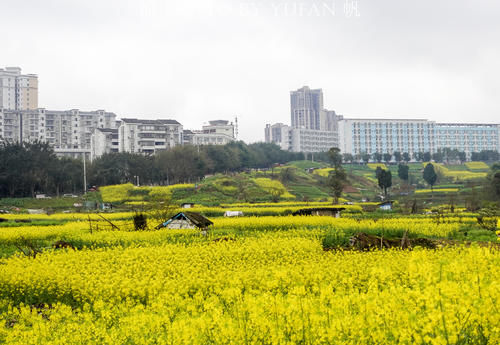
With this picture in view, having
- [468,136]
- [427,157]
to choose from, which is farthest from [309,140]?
[468,136]

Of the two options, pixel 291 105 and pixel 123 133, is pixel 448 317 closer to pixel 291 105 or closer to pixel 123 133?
pixel 123 133

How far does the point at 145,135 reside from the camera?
91.6 meters

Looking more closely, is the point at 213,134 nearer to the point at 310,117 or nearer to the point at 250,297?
the point at 310,117

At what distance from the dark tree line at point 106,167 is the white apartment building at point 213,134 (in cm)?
2769

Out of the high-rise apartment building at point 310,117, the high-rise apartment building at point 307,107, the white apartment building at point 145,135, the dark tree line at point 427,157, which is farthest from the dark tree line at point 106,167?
the high-rise apartment building at point 307,107

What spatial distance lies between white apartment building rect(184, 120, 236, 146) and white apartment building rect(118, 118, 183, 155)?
14.2m

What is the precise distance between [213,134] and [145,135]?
85.5 ft

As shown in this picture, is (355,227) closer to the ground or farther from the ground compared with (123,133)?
closer to the ground

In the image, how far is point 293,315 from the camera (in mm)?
5887

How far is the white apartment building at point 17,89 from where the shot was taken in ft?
416

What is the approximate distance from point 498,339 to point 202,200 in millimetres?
43040

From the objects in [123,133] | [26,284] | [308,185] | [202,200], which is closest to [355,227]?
[26,284]

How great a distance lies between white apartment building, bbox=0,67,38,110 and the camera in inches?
4993

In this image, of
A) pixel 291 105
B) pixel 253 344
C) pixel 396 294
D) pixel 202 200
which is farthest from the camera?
pixel 291 105
